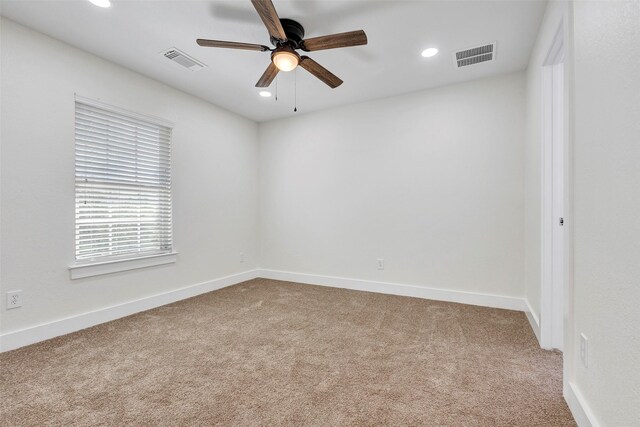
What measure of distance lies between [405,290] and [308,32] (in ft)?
9.92

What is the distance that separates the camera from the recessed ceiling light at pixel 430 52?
2.64 metres

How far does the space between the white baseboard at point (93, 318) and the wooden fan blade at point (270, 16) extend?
2.95 metres

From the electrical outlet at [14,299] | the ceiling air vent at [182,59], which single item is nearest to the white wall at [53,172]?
the electrical outlet at [14,299]

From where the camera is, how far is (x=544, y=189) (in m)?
2.23

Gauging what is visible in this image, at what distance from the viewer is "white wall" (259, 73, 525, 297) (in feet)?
10.3

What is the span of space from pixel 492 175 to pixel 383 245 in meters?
1.50

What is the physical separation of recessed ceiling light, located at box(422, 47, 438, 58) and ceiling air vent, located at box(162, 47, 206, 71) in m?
2.20

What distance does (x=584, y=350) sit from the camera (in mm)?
1362

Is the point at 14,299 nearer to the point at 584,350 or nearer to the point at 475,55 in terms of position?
the point at 584,350

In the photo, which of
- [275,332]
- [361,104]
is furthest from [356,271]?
[361,104]

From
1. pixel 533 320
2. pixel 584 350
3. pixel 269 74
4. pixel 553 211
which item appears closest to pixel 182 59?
→ pixel 269 74

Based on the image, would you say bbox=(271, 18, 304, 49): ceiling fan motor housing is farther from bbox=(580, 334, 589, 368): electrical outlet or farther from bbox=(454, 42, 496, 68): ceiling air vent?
bbox=(580, 334, 589, 368): electrical outlet

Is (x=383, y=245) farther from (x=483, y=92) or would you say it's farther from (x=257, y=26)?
(x=257, y=26)

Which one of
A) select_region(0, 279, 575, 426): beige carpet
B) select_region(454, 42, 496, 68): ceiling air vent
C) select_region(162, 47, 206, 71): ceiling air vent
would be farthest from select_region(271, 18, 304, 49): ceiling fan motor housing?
select_region(0, 279, 575, 426): beige carpet
